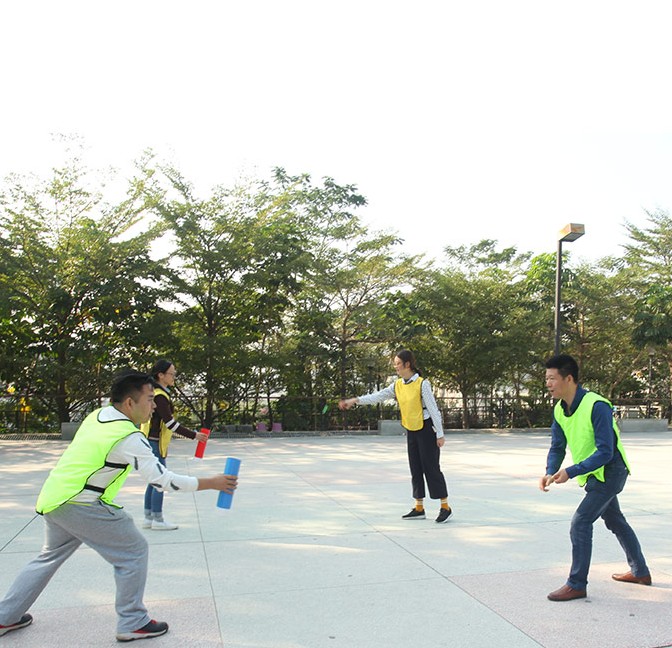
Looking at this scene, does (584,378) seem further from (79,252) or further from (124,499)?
(124,499)

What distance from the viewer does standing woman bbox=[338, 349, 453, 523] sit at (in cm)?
652

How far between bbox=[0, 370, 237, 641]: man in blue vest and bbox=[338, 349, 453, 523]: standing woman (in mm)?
3247

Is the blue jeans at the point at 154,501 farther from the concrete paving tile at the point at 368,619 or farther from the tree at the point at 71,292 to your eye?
the tree at the point at 71,292

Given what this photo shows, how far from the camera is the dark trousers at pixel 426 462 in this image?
21.4ft

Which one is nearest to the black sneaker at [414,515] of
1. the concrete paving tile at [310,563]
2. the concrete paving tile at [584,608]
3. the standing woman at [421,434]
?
the standing woman at [421,434]

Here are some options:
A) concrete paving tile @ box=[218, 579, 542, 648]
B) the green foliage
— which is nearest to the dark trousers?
concrete paving tile @ box=[218, 579, 542, 648]

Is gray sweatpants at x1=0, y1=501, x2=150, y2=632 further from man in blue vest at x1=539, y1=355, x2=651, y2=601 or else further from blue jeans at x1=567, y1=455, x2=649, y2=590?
blue jeans at x1=567, y1=455, x2=649, y2=590


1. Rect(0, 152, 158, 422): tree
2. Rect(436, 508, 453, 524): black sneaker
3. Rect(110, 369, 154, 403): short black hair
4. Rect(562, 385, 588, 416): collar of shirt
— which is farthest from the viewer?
Rect(0, 152, 158, 422): tree

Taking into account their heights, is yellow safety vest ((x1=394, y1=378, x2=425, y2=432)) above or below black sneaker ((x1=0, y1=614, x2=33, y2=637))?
above

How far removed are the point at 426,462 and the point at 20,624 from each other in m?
3.96

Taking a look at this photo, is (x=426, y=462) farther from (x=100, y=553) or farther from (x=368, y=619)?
(x=100, y=553)

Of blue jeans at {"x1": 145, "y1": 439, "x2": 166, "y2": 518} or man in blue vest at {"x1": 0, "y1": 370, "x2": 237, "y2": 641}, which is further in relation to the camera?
blue jeans at {"x1": 145, "y1": 439, "x2": 166, "y2": 518}

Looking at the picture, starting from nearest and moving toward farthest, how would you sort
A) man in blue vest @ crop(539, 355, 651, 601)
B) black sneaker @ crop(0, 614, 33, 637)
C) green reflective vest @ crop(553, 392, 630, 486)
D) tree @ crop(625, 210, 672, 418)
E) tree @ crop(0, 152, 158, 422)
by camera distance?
black sneaker @ crop(0, 614, 33, 637), man in blue vest @ crop(539, 355, 651, 601), green reflective vest @ crop(553, 392, 630, 486), tree @ crop(0, 152, 158, 422), tree @ crop(625, 210, 672, 418)

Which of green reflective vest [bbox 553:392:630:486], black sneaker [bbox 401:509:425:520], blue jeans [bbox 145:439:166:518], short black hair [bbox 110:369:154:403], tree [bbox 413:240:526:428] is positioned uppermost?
tree [bbox 413:240:526:428]
